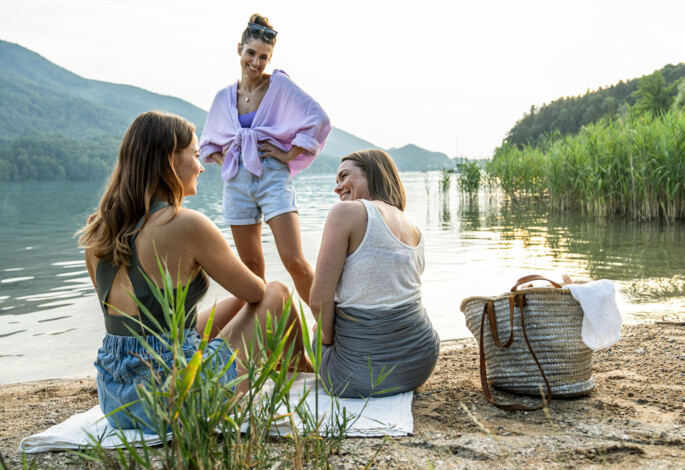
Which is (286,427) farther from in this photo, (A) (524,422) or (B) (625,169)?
(B) (625,169)

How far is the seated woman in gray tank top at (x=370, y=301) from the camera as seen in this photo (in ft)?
8.39

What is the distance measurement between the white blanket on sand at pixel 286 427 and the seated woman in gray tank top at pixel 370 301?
0.08 m

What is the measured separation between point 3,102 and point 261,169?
135 metres

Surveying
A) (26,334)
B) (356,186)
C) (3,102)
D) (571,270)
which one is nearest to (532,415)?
(356,186)

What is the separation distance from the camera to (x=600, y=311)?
2.43 metres

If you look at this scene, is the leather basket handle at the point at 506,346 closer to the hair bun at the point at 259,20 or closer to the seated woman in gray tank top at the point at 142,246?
the seated woman in gray tank top at the point at 142,246

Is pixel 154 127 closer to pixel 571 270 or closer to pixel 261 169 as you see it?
pixel 261 169

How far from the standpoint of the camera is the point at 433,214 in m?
15.8

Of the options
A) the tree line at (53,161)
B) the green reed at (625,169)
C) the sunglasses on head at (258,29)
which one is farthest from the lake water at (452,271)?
the tree line at (53,161)

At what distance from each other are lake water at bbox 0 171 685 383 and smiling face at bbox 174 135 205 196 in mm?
2422

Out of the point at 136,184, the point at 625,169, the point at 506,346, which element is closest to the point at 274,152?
the point at 136,184

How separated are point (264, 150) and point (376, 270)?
1438 mm

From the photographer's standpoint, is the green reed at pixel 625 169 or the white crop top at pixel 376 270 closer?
the white crop top at pixel 376 270

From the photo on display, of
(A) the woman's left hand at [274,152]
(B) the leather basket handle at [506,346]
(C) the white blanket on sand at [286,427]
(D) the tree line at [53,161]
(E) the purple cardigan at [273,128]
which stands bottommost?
(C) the white blanket on sand at [286,427]
